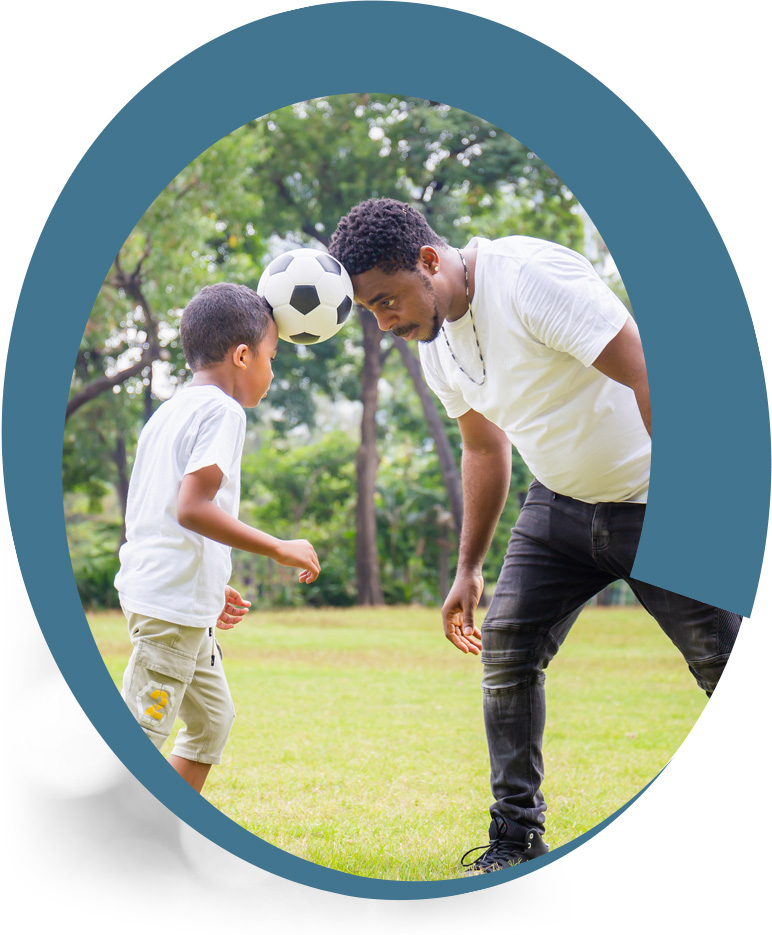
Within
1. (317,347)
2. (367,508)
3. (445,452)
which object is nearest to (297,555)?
(445,452)

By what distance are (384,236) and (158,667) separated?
1233mm

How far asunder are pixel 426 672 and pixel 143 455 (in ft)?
15.8

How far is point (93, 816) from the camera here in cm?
288

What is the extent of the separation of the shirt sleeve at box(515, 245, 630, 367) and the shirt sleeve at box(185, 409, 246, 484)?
0.77 meters

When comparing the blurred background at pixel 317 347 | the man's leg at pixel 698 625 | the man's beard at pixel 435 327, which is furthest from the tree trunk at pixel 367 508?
the man's leg at pixel 698 625

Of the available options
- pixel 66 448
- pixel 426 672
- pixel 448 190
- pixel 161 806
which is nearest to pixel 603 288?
pixel 161 806

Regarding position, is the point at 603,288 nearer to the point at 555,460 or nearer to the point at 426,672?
the point at 555,460

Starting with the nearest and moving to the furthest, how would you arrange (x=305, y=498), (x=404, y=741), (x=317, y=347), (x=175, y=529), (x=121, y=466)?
(x=175, y=529) < (x=404, y=741) < (x=121, y=466) < (x=317, y=347) < (x=305, y=498)

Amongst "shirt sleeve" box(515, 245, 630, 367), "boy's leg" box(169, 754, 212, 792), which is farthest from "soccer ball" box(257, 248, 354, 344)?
"boy's leg" box(169, 754, 212, 792)

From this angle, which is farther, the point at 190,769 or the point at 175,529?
the point at 190,769

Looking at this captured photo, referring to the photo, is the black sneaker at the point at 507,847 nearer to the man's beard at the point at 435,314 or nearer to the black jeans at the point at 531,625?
the black jeans at the point at 531,625

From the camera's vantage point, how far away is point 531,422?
8.21 ft

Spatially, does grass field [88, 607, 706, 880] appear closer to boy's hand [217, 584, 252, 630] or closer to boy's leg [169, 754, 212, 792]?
boy's leg [169, 754, 212, 792]

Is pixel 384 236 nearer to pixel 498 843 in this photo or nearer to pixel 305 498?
pixel 498 843
